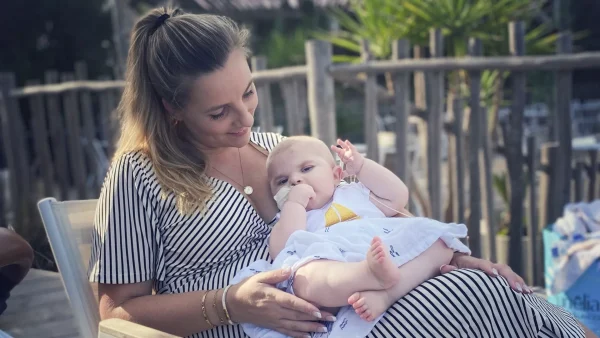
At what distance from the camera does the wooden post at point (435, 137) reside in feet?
14.2

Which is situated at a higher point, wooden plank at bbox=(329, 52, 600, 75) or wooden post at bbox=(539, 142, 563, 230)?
wooden plank at bbox=(329, 52, 600, 75)

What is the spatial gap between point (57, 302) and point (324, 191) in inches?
46.5

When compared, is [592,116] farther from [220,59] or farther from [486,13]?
[220,59]

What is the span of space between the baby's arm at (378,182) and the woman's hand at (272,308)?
0.49m

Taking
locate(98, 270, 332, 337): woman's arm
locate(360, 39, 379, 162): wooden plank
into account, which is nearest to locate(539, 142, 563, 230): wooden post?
locate(360, 39, 379, 162): wooden plank

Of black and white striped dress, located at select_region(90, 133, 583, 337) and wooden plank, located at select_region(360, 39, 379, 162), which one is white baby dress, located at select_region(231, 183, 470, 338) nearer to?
black and white striped dress, located at select_region(90, 133, 583, 337)

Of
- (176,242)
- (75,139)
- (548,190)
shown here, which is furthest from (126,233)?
(75,139)

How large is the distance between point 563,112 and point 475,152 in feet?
1.88

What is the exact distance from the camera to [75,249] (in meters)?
2.19

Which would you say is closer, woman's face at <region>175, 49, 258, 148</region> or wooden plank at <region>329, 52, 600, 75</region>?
woman's face at <region>175, 49, 258, 148</region>

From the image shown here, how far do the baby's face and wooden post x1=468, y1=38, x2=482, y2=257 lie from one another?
2138mm

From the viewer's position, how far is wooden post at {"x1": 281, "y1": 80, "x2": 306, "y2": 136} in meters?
4.57

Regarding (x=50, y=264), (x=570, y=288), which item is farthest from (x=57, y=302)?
(x=570, y=288)

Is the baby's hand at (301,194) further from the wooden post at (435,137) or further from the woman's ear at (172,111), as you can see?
the wooden post at (435,137)
